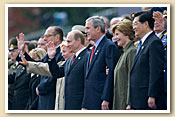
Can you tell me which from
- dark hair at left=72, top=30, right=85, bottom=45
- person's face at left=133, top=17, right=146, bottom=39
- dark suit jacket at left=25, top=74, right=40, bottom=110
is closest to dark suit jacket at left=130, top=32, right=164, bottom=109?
person's face at left=133, top=17, right=146, bottom=39

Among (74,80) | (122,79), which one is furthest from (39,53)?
(122,79)

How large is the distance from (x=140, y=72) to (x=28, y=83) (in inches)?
146

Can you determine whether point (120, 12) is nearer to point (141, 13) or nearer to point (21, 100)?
point (21, 100)

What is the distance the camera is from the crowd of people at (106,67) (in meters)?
9.95

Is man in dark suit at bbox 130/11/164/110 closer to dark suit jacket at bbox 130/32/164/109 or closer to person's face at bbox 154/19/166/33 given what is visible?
dark suit jacket at bbox 130/32/164/109

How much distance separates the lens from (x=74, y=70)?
1120 centimetres

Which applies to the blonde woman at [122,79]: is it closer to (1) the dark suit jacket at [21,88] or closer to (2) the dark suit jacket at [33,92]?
(2) the dark suit jacket at [33,92]

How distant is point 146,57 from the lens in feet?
32.8

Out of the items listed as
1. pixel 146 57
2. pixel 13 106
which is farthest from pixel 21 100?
pixel 146 57

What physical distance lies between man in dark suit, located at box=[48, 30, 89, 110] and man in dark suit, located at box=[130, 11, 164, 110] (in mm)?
1281

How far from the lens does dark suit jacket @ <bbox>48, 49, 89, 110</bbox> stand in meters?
11.1

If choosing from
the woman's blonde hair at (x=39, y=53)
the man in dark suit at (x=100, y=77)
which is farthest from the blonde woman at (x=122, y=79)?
the woman's blonde hair at (x=39, y=53)

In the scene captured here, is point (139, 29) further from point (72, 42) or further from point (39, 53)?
point (39, 53)

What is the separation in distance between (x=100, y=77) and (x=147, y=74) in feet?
3.24
